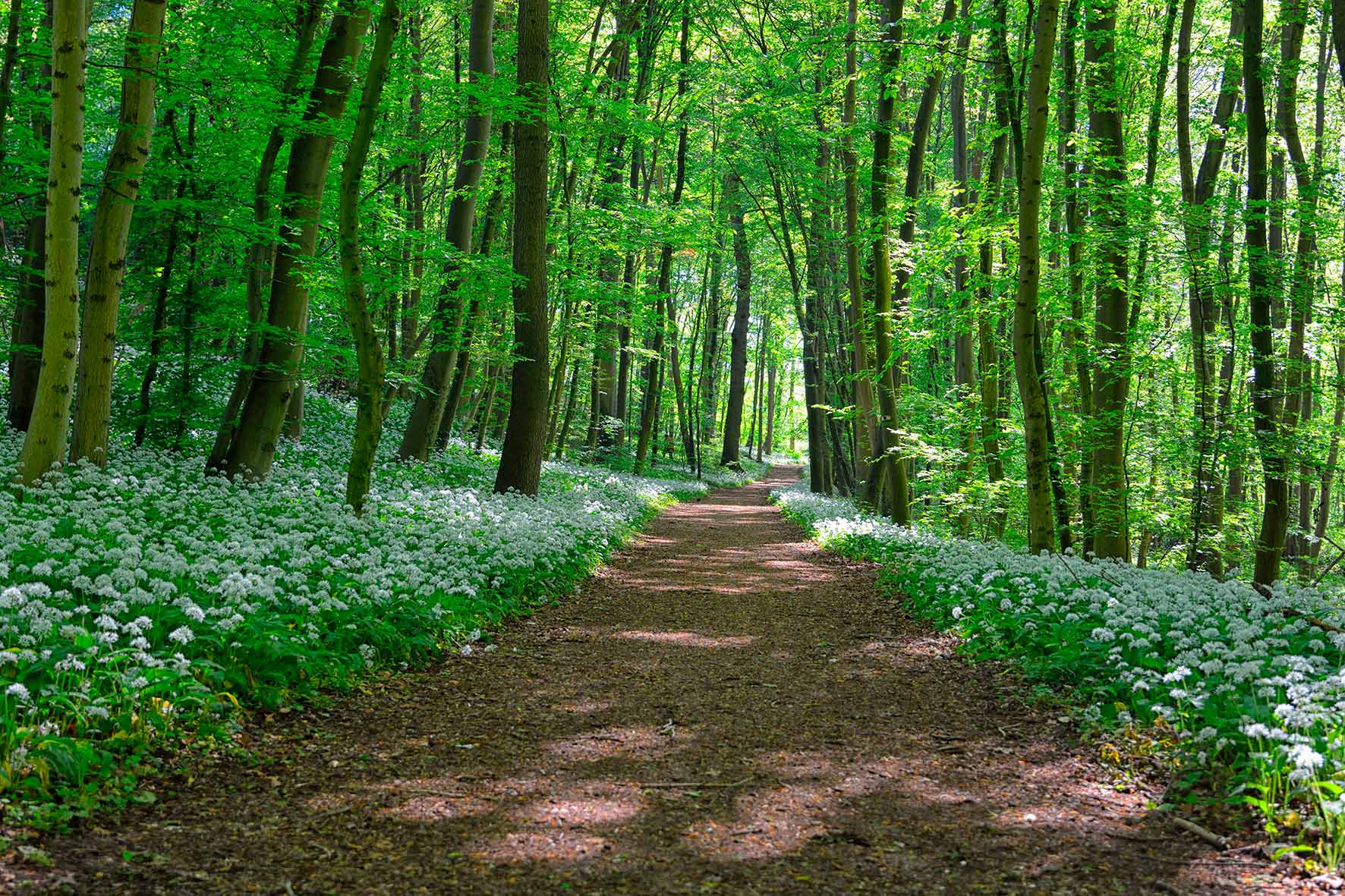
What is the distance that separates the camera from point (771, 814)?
399cm

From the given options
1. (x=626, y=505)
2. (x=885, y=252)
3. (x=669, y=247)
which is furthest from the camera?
(x=669, y=247)

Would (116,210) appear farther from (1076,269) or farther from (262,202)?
(1076,269)

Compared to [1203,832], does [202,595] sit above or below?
above

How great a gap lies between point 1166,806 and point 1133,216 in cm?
866

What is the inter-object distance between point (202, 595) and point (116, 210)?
5.58 m

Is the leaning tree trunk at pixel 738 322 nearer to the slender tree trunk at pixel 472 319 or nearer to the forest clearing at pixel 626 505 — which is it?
the forest clearing at pixel 626 505

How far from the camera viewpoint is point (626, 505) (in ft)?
58.2

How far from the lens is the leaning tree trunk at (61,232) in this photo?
7520mm

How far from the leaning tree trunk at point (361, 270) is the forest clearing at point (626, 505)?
6 centimetres

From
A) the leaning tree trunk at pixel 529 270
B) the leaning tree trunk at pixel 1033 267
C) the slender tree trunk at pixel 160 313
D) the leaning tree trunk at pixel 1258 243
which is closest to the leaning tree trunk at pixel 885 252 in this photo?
the leaning tree trunk at pixel 1033 267

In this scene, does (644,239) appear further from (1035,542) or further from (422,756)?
(422,756)

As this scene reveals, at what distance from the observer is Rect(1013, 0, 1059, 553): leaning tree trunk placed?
9789 millimetres

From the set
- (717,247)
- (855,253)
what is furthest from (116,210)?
(717,247)

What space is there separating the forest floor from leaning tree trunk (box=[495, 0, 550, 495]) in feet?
22.3
